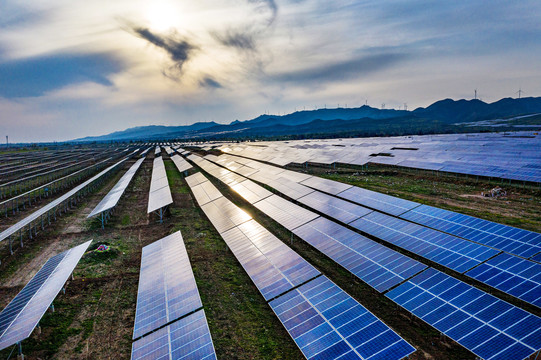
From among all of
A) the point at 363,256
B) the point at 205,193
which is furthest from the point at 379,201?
the point at 205,193

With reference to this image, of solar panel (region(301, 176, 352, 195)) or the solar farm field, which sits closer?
the solar farm field

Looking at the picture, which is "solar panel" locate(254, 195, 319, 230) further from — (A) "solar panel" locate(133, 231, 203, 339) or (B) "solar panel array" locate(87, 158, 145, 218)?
(B) "solar panel array" locate(87, 158, 145, 218)

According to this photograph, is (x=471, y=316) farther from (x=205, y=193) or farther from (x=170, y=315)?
(x=205, y=193)

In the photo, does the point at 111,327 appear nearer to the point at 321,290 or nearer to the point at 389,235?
the point at 321,290

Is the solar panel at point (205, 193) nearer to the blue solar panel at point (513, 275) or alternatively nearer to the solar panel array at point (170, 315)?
the solar panel array at point (170, 315)

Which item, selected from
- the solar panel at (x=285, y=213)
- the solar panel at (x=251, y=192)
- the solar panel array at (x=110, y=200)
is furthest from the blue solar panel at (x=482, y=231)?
the solar panel array at (x=110, y=200)

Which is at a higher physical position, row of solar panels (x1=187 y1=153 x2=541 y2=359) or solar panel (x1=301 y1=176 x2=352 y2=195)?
solar panel (x1=301 y1=176 x2=352 y2=195)

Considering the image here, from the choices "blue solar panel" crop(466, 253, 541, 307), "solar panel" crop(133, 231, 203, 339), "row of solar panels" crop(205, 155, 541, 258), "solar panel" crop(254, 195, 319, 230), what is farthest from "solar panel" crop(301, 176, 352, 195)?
"solar panel" crop(133, 231, 203, 339)
